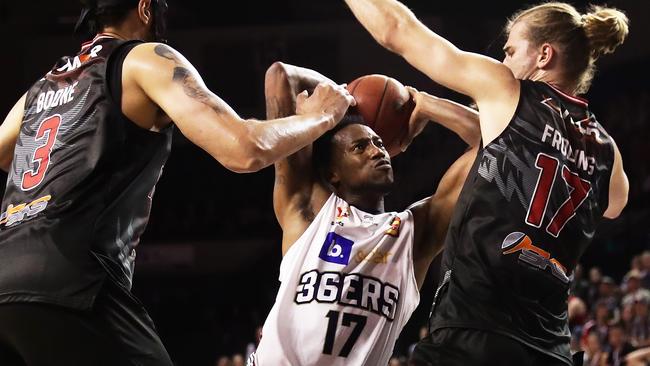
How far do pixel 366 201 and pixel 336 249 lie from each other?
1.11 feet

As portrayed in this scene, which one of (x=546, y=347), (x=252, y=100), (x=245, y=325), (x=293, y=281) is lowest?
(x=245, y=325)

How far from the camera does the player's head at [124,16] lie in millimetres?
2848

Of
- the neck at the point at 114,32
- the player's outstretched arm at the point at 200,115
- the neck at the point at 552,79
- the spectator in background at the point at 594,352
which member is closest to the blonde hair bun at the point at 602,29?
the neck at the point at 552,79

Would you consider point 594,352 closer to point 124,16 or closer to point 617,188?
point 617,188

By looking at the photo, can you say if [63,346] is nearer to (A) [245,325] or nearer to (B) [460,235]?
(B) [460,235]

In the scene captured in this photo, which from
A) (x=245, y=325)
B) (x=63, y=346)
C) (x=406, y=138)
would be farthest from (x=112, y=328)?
(x=245, y=325)

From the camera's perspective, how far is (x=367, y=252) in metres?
3.60

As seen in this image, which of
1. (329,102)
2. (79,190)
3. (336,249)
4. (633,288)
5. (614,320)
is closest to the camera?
(79,190)

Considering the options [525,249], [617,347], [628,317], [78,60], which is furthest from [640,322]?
[78,60]

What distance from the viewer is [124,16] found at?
113 inches

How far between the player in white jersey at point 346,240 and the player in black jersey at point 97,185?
93 centimetres

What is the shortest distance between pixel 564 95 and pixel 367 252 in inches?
39.4

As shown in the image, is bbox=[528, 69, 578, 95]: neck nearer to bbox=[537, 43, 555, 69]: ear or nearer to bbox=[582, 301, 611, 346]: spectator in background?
bbox=[537, 43, 555, 69]: ear

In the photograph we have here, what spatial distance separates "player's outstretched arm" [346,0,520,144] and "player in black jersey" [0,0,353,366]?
60 centimetres
